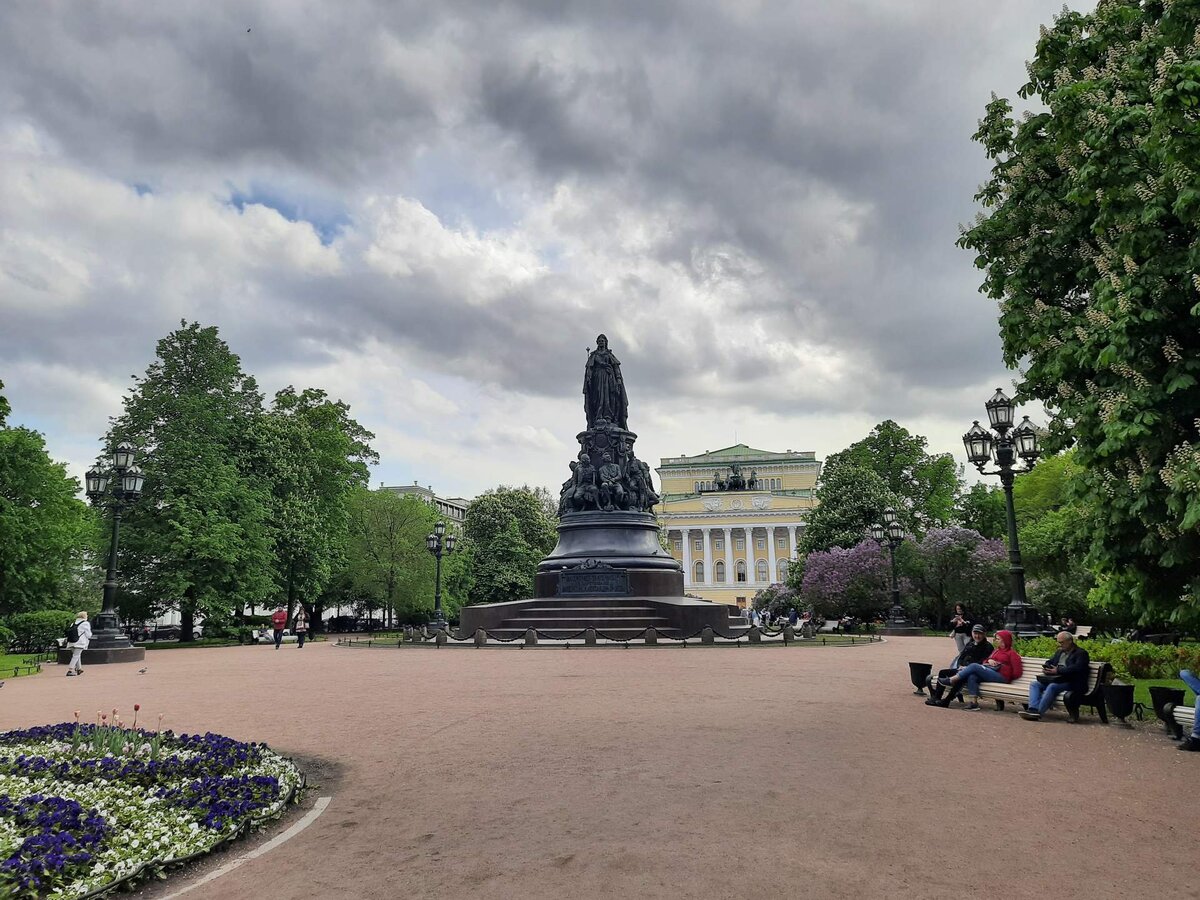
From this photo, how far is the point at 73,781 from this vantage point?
21.9ft

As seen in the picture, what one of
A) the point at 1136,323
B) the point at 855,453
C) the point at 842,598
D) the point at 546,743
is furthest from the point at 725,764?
the point at 855,453

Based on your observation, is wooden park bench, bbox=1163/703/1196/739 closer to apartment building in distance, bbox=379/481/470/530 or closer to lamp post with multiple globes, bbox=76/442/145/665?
→ lamp post with multiple globes, bbox=76/442/145/665

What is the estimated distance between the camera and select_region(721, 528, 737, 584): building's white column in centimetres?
10075

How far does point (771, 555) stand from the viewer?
323 feet

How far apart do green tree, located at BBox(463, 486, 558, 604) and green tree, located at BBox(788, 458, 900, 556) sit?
1985 centimetres

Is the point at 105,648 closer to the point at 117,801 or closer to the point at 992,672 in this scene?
the point at 117,801

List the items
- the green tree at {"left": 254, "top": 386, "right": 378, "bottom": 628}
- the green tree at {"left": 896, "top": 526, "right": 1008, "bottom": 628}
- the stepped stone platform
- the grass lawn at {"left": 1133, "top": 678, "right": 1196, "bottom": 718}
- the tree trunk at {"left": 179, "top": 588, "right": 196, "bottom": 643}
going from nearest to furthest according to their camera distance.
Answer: the grass lawn at {"left": 1133, "top": 678, "right": 1196, "bottom": 718} → the stepped stone platform → the tree trunk at {"left": 179, "top": 588, "right": 196, "bottom": 643} → the green tree at {"left": 896, "top": 526, "right": 1008, "bottom": 628} → the green tree at {"left": 254, "top": 386, "right": 378, "bottom": 628}

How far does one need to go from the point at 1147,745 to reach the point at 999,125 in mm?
7767

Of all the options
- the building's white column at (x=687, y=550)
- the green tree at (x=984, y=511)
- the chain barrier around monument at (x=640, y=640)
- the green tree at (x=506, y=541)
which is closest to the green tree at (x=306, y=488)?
the green tree at (x=506, y=541)

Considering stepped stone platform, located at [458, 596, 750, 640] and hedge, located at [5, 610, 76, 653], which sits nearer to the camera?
stepped stone platform, located at [458, 596, 750, 640]

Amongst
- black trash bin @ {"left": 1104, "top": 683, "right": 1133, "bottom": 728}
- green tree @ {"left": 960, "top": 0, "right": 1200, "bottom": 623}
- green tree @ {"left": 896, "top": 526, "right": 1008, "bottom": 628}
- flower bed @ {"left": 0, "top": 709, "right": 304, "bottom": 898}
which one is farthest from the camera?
green tree @ {"left": 896, "top": 526, "right": 1008, "bottom": 628}

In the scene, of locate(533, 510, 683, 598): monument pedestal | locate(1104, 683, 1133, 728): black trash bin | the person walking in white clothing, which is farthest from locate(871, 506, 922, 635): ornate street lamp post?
the person walking in white clothing

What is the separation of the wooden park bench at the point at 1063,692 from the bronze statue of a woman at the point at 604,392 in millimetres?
24133

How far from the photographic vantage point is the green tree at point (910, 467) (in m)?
60.5
